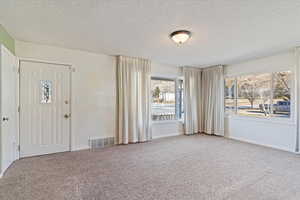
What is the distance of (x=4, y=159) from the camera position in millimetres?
2752

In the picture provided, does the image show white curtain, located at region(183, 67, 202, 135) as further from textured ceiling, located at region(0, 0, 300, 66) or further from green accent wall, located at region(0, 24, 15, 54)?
green accent wall, located at region(0, 24, 15, 54)

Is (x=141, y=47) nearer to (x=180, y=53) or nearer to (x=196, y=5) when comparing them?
(x=180, y=53)

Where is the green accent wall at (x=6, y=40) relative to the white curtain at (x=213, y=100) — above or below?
above

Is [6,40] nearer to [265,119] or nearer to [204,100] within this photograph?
[204,100]

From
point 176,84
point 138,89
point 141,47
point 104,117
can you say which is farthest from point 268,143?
point 104,117

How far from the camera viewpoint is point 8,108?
2.96 meters

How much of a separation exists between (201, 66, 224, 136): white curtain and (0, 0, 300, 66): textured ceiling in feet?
5.62

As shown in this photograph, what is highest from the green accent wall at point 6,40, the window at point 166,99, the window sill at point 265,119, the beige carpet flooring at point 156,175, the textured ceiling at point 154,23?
the textured ceiling at point 154,23

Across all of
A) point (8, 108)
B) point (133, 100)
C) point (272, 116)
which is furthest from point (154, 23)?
point (272, 116)

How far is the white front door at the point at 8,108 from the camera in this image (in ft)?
8.81

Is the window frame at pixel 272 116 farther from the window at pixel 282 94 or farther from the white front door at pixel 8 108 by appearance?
the white front door at pixel 8 108

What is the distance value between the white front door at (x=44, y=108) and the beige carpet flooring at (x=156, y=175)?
1.08 ft

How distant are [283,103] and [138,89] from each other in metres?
3.87

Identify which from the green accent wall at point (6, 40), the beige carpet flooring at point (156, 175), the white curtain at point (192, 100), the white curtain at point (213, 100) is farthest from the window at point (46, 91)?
the white curtain at point (213, 100)
